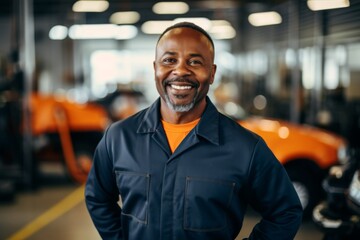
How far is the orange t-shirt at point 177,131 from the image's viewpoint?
2.46m

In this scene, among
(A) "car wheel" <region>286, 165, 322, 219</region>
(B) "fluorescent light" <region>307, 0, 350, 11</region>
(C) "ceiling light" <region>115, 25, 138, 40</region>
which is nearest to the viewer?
(A) "car wheel" <region>286, 165, 322, 219</region>

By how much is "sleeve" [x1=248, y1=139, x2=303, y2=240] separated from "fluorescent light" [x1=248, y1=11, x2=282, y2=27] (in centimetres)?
1218

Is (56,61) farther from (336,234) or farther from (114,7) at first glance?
(336,234)

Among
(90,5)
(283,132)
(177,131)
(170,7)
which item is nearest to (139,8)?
(170,7)

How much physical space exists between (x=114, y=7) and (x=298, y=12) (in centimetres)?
688

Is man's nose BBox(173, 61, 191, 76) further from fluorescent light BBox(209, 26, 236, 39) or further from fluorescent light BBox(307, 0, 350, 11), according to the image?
fluorescent light BBox(209, 26, 236, 39)

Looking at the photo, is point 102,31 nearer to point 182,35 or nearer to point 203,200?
point 182,35

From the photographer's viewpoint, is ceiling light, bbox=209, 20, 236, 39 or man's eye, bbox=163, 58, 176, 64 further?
ceiling light, bbox=209, 20, 236, 39

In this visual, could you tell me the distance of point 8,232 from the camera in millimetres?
6633

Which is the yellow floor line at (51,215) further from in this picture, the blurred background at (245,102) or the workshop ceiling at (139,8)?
the workshop ceiling at (139,8)

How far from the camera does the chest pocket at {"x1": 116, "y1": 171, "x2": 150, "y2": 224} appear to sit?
237 centimetres

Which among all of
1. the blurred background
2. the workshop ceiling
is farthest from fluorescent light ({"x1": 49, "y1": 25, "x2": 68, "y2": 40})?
the workshop ceiling

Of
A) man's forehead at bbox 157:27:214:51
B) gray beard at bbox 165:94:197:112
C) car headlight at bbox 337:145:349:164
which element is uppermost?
man's forehead at bbox 157:27:214:51

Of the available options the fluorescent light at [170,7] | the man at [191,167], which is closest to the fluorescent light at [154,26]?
the fluorescent light at [170,7]
